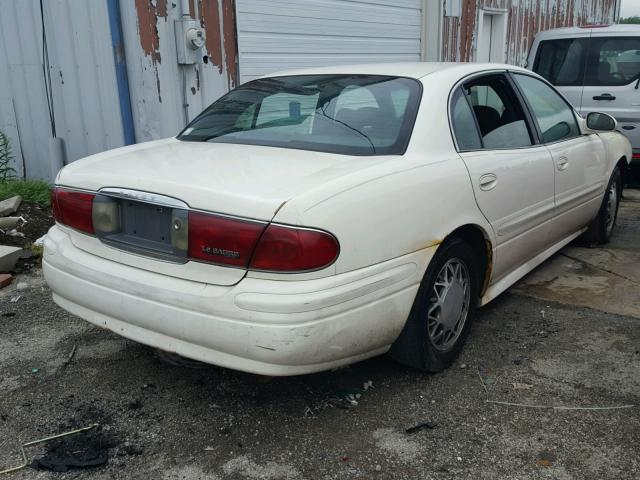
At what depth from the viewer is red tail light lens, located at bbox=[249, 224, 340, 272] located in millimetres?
2305

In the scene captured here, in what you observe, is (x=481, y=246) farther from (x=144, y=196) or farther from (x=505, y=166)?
(x=144, y=196)

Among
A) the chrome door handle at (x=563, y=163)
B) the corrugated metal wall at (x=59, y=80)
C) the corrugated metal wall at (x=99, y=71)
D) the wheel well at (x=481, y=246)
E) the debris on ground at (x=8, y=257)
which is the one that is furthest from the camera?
the corrugated metal wall at (x=59, y=80)

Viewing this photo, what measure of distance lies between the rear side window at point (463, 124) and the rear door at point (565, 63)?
15.6 feet

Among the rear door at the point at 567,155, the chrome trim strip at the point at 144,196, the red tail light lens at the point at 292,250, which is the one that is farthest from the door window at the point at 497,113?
the chrome trim strip at the point at 144,196

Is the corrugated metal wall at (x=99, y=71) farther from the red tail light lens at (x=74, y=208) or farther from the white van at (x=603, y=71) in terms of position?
the white van at (x=603, y=71)

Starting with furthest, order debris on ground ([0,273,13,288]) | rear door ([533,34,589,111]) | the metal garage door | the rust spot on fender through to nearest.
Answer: rear door ([533,34,589,111]) < the metal garage door < debris on ground ([0,273,13,288]) < the rust spot on fender

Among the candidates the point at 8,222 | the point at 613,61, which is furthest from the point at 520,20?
the point at 8,222

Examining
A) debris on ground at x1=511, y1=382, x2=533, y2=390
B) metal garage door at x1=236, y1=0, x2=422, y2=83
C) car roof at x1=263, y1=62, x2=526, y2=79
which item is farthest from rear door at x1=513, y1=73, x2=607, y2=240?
metal garage door at x1=236, y1=0, x2=422, y2=83

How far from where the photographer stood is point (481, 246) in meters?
3.36

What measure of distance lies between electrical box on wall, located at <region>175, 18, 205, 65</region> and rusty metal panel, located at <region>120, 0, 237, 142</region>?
6cm

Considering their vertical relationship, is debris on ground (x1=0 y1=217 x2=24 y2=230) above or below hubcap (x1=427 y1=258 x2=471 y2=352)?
below

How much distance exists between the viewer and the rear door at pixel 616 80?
7.27 metres

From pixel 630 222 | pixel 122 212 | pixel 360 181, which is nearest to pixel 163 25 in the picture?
pixel 122 212

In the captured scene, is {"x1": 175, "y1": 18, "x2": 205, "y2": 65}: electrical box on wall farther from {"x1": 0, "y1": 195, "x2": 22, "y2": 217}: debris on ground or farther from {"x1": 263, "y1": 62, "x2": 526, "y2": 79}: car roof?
{"x1": 263, "y1": 62, "x2": 526, "y2": 79}: car roof
